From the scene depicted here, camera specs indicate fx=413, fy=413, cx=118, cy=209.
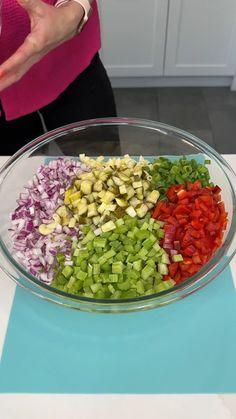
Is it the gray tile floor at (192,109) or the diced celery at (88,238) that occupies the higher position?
the diced celery at (88,238)

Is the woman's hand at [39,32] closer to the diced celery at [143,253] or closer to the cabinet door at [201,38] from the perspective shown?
the diced celery at [143,253]

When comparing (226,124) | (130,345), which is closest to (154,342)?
(130,345)

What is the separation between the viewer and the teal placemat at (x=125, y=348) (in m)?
0.81

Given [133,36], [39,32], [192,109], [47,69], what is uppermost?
[39,32]

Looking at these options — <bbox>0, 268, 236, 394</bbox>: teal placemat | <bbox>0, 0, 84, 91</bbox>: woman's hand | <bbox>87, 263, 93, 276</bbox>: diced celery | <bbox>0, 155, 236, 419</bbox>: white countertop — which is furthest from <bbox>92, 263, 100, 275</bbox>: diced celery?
<bbox>0, 0, 84, 91</bbox>: woman's hand

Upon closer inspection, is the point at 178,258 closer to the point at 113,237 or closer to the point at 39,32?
the point at 113,237

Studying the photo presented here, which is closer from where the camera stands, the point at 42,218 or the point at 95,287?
the point at 95,287

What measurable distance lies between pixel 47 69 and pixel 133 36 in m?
1.35

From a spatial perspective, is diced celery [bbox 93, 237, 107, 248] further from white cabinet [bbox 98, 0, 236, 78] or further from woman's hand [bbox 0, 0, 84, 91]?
white cabinet [bbox 98, 0, 236, 78]

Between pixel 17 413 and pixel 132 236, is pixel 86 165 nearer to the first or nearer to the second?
pixel 132 236

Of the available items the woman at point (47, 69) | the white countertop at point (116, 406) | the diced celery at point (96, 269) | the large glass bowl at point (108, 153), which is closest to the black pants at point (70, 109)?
the woman at point (47, 69)

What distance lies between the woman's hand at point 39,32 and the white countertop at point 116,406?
64 centimetres

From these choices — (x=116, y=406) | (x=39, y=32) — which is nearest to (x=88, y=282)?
(x=116, y=406)

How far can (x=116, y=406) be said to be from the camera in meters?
0.78
